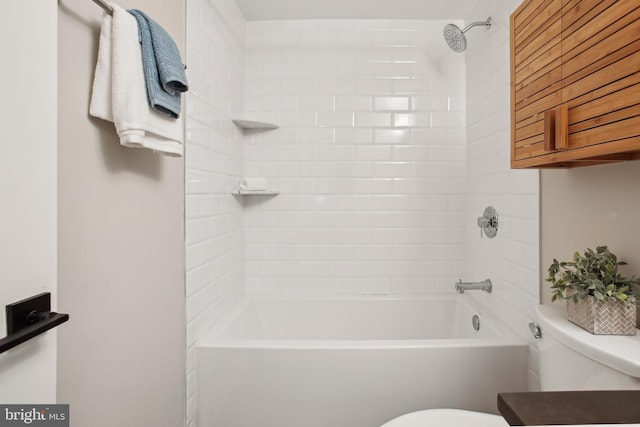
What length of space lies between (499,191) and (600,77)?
114 cm

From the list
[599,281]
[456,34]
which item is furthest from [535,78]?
[456,34]

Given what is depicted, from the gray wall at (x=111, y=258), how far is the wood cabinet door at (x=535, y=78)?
124 cm

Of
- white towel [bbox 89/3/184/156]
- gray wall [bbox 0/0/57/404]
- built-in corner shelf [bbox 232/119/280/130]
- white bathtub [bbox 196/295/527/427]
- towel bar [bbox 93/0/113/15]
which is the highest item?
built-in corner shelf [bbox 232/119/280/130]

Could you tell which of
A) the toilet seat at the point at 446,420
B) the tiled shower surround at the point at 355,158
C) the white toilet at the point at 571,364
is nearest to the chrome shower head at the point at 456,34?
the tiled shower surround at the point at 355,158

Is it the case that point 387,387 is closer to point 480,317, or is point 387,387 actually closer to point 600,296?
point 480,317

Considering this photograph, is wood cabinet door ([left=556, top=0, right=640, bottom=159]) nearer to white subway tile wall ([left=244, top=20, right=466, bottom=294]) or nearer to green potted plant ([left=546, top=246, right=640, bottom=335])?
green potted plant ([left=546, top=246, right=640, bottom=335])

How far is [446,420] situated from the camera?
1271 mm

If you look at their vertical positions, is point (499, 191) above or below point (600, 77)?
below

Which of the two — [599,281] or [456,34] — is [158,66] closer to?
[599,281]

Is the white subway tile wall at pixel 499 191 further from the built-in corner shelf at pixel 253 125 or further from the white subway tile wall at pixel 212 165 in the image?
the white subway tile wall at pixel 212 165

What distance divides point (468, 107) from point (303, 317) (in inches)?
70.4

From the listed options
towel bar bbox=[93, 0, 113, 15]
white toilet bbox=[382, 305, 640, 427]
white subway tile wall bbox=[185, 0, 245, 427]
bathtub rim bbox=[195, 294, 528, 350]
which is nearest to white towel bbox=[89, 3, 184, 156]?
towel bar bbox=[93, 0, 113, 15]

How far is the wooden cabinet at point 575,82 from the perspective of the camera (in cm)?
78

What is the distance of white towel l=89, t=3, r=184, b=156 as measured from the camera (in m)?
0.97
